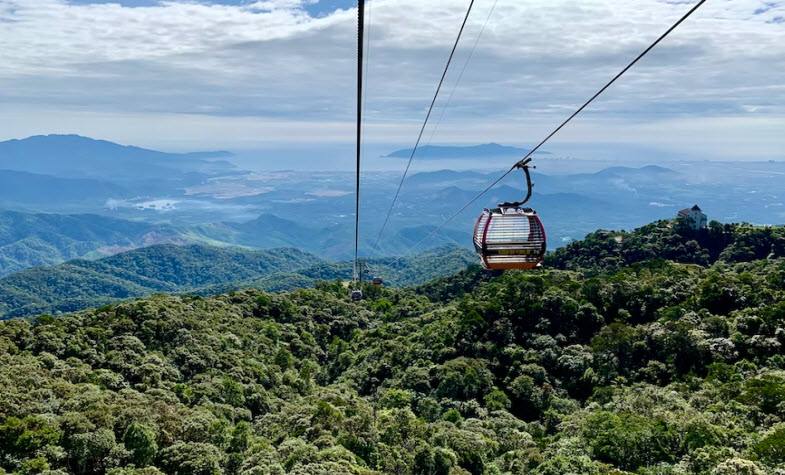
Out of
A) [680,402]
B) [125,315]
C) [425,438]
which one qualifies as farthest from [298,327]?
[680,402]

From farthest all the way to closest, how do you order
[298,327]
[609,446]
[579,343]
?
[298,327] → [579,343] → [609,446]

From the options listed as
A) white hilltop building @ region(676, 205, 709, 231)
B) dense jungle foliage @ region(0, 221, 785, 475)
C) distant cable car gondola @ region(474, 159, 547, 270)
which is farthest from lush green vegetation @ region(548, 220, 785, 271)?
distant cable car gondola @ region(474, 159, 547, 270)

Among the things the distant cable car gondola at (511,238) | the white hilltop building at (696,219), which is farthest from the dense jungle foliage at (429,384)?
the white hilltop building at (696,219)

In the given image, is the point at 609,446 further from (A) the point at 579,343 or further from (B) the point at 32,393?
(B) the point at 32,393

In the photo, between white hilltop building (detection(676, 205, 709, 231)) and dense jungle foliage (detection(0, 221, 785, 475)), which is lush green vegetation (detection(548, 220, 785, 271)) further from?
dense jungle foliage (detection(0, 221, 785, 475))

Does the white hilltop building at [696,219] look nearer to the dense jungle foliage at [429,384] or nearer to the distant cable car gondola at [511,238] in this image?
the dense jungle foliage at [429,384]

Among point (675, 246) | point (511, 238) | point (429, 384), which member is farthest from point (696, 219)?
point (511, 238)
